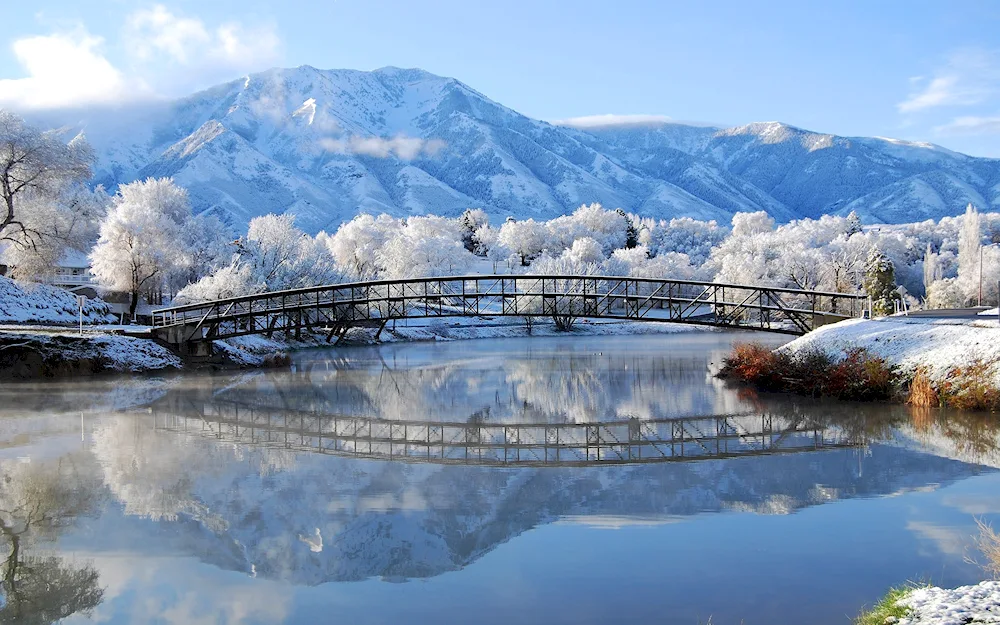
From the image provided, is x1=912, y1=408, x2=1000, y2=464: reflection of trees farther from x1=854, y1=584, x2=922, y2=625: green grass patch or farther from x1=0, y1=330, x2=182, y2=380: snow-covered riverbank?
x1=0, y1=330, x2=182, y2=380: snow-covered riverbank

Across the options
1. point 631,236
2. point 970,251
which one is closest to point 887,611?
point 970,251

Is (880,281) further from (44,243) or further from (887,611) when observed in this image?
(887,611)

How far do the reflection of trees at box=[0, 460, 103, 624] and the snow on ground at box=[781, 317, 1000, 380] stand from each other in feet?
80.0

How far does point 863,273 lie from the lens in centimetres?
8688

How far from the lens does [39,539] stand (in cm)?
1213

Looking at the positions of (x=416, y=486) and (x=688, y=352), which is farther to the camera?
(x=688, y=352)

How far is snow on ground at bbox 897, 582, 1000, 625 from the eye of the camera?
7.30 m

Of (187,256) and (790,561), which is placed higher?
(187,256)

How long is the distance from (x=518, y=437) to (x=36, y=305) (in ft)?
134

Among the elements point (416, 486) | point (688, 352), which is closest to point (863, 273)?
point (688, 352)

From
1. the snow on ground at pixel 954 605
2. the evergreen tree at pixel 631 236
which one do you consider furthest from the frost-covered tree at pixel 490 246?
the snow on ground at pixel 954 605

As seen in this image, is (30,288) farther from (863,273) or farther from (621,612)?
(863,273)

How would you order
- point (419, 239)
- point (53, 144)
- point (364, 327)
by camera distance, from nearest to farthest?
point (53, 144), point (364, 327), point (419, 239)

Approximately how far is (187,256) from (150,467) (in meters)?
51.3
